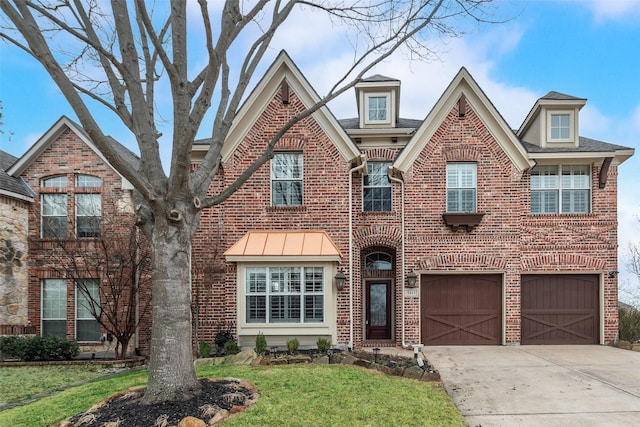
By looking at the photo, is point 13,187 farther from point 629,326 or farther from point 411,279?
point 629,326

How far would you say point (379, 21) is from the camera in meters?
8.29

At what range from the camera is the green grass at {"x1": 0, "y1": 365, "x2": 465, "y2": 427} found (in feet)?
19.8

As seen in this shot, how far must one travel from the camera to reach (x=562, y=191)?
13.5m

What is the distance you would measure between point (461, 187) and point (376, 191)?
9.16ft

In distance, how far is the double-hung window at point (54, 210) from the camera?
13.9m

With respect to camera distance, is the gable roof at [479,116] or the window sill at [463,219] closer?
the window sill at [463,219]

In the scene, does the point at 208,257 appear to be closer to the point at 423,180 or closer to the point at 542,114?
the point at 423,180

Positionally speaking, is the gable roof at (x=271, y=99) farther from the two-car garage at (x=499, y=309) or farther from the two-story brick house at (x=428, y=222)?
the two-car garage at (x=499, y=309)

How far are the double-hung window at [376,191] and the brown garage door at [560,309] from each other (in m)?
5.32

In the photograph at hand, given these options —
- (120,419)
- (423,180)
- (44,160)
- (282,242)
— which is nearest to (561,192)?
(423,180)

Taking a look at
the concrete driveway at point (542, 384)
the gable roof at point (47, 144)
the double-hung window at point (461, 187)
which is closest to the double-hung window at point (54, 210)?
the gable roof at point (47, 144)

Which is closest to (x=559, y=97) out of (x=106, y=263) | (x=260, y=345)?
(x=260, y=345)

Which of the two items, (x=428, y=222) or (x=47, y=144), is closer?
(x=428, y=222)

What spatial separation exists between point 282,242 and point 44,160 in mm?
9199
